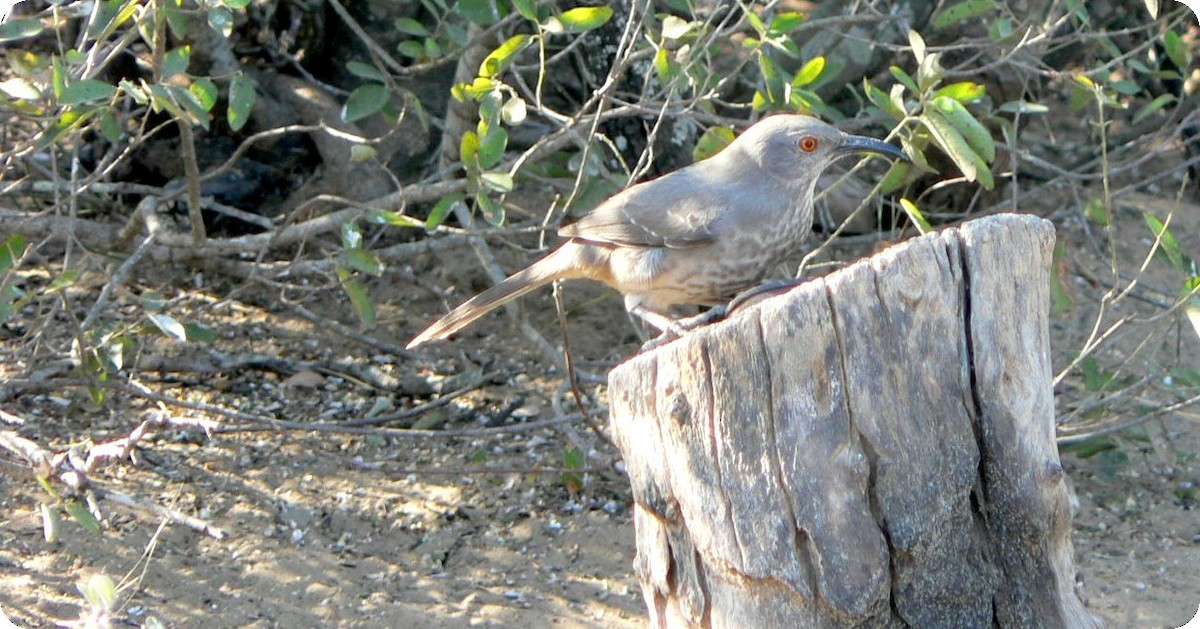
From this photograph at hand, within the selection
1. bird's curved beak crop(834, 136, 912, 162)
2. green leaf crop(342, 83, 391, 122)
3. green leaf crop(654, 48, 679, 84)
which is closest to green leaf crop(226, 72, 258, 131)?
green leaf crop(342, 83, 391, 122)

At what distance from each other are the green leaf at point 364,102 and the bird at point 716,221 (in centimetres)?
93

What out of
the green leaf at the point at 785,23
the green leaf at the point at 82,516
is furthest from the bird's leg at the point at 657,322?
the green leaf at the point at 82,516

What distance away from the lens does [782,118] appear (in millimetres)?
4066

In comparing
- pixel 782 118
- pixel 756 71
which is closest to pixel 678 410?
pixel 782 118

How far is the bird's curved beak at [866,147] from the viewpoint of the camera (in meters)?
3.96

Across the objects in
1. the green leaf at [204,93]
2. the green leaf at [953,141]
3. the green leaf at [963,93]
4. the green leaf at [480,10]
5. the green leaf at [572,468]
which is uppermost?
the green leaf at [204,93]

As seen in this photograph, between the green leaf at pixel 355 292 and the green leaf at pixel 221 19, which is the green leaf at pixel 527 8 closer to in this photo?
the green leaf at pixel 221 19

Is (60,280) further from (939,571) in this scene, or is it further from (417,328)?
(939,571)

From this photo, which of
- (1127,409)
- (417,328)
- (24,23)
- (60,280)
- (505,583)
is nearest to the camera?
(24,23)

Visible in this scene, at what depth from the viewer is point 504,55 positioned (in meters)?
4.05

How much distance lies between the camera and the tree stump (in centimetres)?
266

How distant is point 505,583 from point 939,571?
187cm

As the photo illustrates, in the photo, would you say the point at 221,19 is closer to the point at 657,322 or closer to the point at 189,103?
the point at 189,103

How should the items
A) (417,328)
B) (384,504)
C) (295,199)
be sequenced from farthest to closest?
(295,199) → (417,328) → (384,504)
